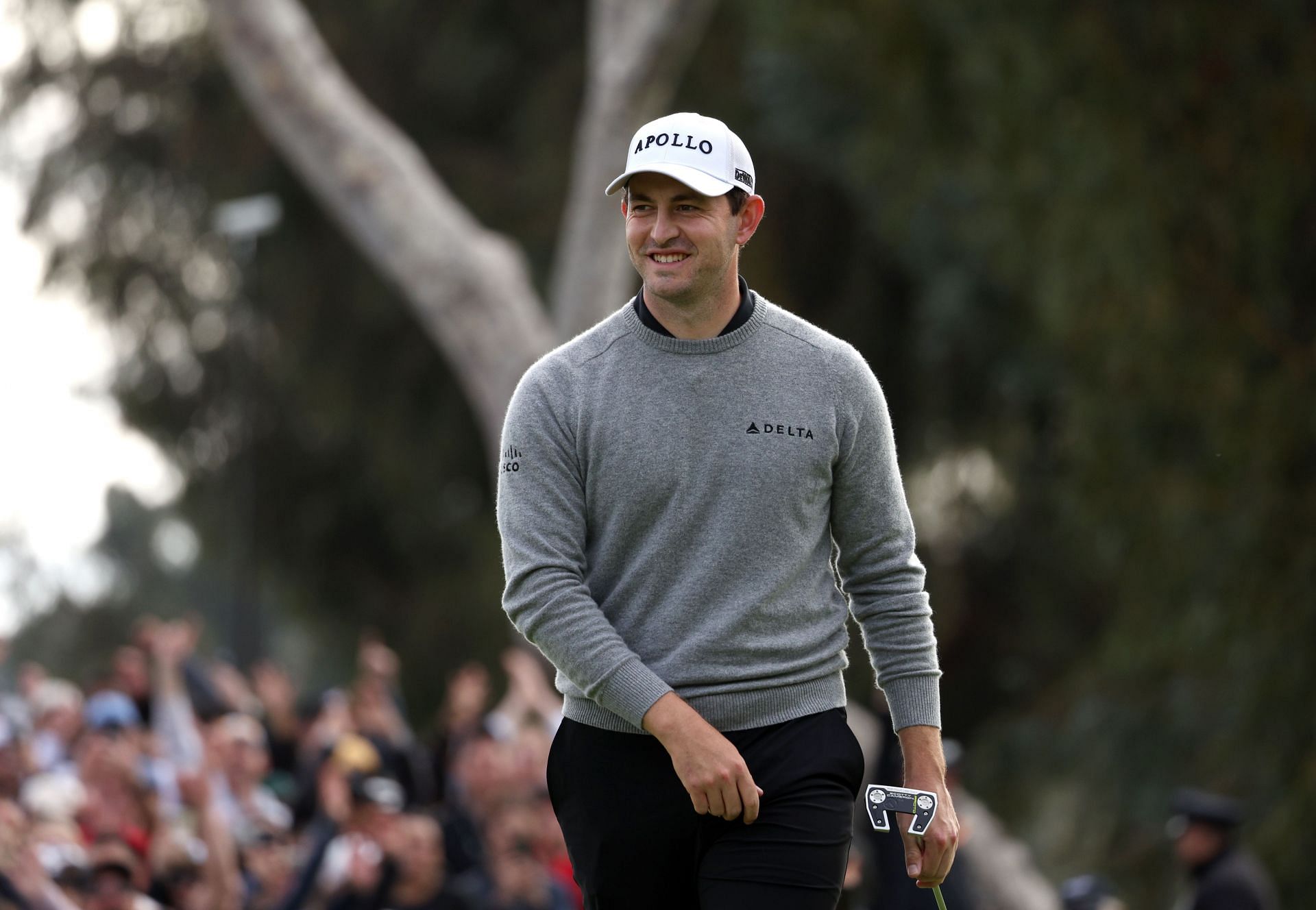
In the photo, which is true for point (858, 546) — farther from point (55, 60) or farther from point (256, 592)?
point (256, 592)

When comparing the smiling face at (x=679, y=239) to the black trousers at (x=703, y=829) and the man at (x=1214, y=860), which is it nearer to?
the black trousers at (x=703, y=829)

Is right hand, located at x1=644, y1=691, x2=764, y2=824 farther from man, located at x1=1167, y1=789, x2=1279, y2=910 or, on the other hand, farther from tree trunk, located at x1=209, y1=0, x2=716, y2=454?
tree trunk, located at x1=209, y1=0, x2=716, y2=454

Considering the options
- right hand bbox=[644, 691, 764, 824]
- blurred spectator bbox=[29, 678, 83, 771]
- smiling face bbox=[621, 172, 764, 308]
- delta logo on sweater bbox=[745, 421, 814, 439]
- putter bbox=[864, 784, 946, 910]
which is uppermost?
smiling face bbox=[621, 172, 764, 308]

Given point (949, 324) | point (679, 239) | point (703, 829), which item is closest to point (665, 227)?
point (679, 239)

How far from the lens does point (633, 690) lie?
3594 millimetres

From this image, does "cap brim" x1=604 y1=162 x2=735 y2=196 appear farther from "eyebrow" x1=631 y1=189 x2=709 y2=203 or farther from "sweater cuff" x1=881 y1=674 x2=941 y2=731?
"sweater cuff" x1=881 y1=674 x2=941 y2=731

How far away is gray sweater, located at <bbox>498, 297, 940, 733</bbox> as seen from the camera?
146 inches

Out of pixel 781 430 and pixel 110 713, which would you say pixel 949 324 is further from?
pixel 781 430

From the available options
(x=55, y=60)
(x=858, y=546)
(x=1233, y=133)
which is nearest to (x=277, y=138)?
(x=55, y=60)

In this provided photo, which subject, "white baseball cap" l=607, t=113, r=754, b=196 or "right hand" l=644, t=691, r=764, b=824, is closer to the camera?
"right hand" l=644, t=691, r=764, b=824

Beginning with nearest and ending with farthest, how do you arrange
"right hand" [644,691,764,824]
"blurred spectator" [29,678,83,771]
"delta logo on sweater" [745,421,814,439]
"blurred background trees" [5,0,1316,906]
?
"right hand" [644,691,764,824] < "delta logo on sweater" [745,421,814,439] < "blurred spectator" [29,678,83,771] < "blurred background trees" [5,0,1316,906]

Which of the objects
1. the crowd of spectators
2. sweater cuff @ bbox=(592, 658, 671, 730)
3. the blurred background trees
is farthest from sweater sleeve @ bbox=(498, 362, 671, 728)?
the blurred background trees

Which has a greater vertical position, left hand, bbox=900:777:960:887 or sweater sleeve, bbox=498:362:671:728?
sweater sleeve, bbox=498:362:671:728

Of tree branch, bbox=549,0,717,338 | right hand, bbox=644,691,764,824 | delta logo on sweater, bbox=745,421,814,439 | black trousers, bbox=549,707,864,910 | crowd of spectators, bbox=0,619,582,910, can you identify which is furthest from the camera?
tree branch, bbox=549,0,717,338
